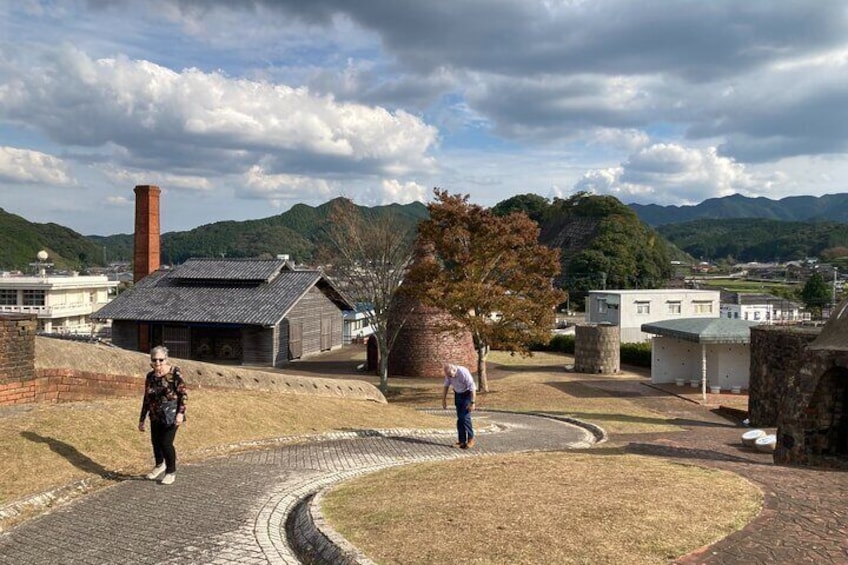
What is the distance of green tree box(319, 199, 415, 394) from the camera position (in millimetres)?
27656

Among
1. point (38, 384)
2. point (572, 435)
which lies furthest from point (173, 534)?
point (572, 435)

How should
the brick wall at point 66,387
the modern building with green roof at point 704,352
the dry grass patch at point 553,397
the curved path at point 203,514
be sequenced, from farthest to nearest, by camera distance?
the modern building with green roof at point 704,352
the dry grass patch at point 553,397
the brick wall at point 66,387
the curved path at point 203,514

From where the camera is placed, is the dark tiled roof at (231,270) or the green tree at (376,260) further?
the dark tiled roof at (231,270)

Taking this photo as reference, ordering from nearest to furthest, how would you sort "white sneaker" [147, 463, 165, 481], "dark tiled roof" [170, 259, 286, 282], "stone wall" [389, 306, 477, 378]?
"white sneaker" [147, 463, 165, 481] → "stone wall" [389, 306, 477, 378] → "dark tiled roof" [170, 259, 286, 282]

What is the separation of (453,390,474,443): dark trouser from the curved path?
559 mm

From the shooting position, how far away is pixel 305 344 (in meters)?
37.6

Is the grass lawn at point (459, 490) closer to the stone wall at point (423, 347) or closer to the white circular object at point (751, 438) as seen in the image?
the white circular object at point (751, 438)

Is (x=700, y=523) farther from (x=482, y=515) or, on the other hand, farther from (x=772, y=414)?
(x=772, y=414)

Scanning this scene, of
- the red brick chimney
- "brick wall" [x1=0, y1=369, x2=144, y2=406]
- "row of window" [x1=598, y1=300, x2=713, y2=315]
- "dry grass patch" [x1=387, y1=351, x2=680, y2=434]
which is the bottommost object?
"dry grass patch" [x1=387, y1=351, x2=680, y2=434]

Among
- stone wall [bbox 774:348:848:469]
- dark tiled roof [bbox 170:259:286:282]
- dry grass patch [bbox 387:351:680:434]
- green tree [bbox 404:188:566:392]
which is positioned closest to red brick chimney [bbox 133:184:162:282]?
dark tiled roof [bbox 170:259:286:282]

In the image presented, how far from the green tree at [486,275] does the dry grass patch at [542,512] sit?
15898 mm

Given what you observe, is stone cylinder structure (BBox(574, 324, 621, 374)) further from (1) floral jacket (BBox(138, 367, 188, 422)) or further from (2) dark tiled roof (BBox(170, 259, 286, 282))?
(1) floral jacket (BBox(138, 367, 188, 422))

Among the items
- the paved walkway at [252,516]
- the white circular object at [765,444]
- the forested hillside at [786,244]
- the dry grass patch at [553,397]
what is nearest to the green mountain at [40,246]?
the dry grass patch at [553,397]

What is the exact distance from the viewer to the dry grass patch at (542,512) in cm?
549
